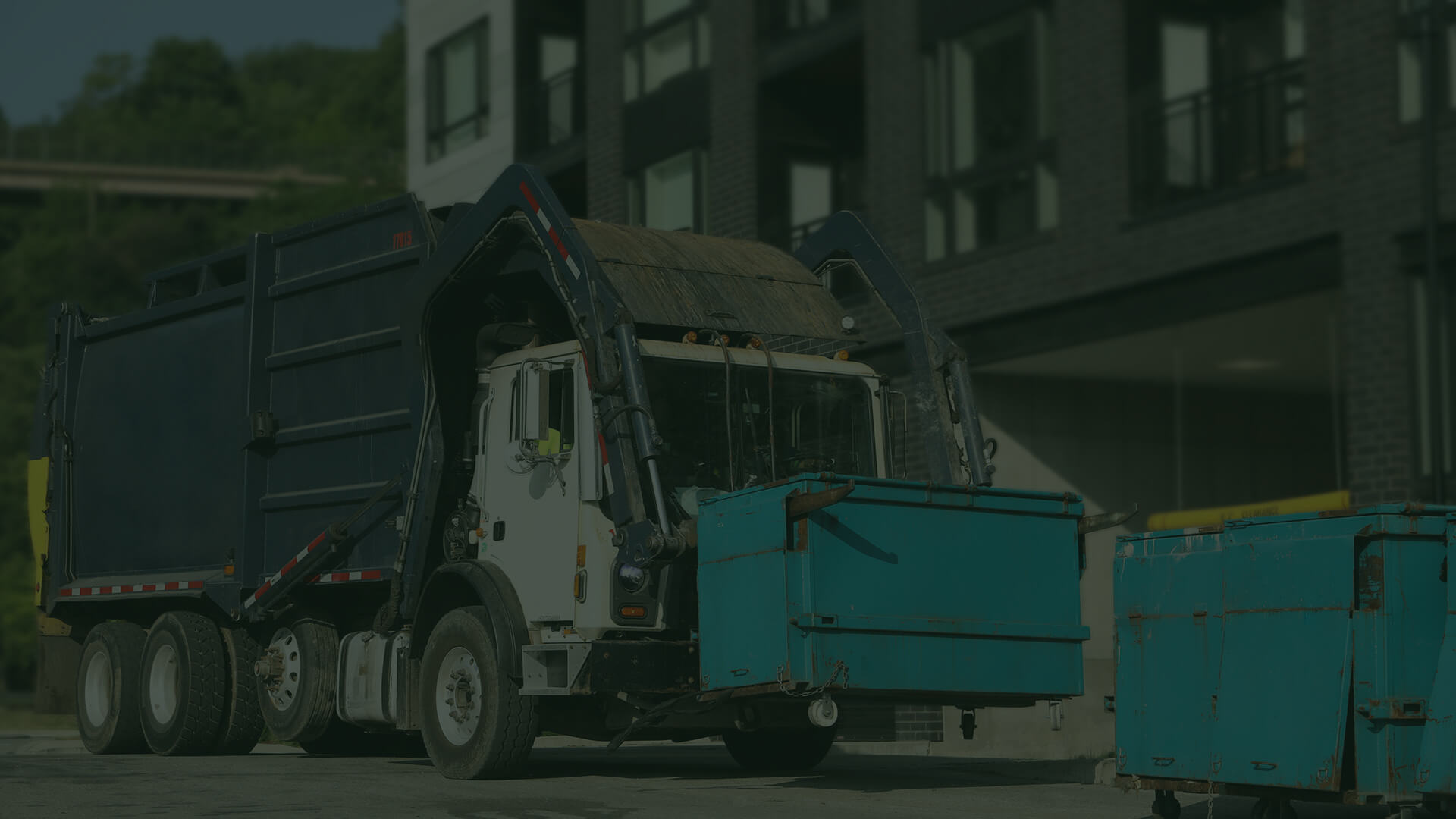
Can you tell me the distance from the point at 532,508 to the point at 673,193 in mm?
13768

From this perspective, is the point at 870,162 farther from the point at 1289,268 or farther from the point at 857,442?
the point at 857,442

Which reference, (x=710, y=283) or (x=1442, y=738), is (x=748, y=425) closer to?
(x=710, y=283)

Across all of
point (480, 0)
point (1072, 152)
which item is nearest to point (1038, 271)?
point (1072, 152)

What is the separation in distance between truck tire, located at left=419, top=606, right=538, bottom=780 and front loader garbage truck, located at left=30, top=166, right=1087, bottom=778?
20 millimetres

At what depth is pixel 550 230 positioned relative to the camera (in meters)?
11.2

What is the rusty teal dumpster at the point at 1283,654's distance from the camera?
789cm

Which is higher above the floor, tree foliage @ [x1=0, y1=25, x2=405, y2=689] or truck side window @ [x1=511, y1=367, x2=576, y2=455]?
tree foliage @ [x1=0, y1=25, x2=405, y2=689]

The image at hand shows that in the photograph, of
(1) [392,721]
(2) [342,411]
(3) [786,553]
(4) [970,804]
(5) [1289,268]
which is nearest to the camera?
(3) [786,553]

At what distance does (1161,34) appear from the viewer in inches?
704

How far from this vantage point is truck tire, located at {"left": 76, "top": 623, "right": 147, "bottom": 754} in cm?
1488

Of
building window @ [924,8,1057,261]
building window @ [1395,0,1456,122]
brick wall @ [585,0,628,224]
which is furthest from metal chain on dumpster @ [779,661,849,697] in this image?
brick wall @ [585,0,628,224]

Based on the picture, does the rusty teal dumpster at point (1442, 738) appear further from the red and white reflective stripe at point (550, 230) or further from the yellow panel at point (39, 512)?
the yellow panel at point (39, 512)

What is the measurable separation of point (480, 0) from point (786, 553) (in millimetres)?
20924

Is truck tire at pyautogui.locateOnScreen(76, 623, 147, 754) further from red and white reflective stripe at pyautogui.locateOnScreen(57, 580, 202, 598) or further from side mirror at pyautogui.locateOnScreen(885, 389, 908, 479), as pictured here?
side mirror at pyautogui.locateOnScreen(885, 389, 908, 479)
